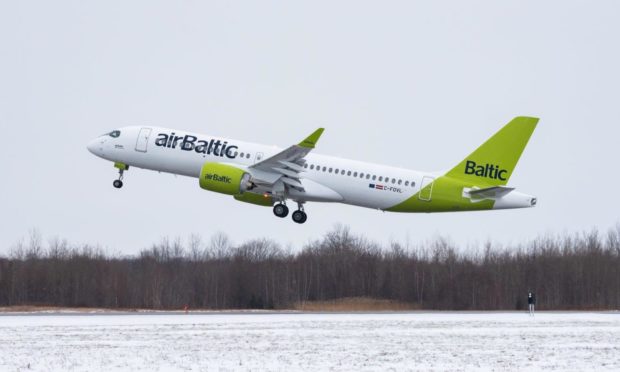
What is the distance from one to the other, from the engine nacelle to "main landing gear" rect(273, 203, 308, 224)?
2.89 m

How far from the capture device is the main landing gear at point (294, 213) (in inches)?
2650

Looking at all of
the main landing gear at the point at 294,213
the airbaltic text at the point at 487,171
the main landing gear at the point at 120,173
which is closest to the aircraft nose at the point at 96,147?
the main landing gear at the point at 120,173

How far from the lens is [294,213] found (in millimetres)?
68062

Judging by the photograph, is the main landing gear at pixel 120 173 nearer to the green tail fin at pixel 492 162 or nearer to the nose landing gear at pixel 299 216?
the nose landing gear at pixel 299 216

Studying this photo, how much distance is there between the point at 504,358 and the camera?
3938cm

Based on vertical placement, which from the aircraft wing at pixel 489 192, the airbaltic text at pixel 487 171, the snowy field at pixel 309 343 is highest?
the airbaltic text at pixel 487 171

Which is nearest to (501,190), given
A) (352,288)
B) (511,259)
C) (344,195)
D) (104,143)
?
(344,195)

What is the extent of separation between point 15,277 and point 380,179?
49.7 metres

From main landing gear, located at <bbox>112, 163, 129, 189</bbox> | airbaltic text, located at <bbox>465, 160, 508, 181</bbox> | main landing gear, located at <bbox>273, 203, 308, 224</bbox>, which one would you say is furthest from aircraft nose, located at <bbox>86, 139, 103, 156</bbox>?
airbaltic text, located at <bbox>465, 160, 508, 181</bbox>

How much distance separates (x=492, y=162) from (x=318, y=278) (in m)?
45.4

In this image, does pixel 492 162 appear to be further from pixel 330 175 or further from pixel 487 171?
pixel 330 175

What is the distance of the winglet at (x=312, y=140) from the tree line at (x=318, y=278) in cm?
3424

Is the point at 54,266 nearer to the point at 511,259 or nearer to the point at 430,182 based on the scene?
the point at 511,259

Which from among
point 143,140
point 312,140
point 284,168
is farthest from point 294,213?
point 143,140
